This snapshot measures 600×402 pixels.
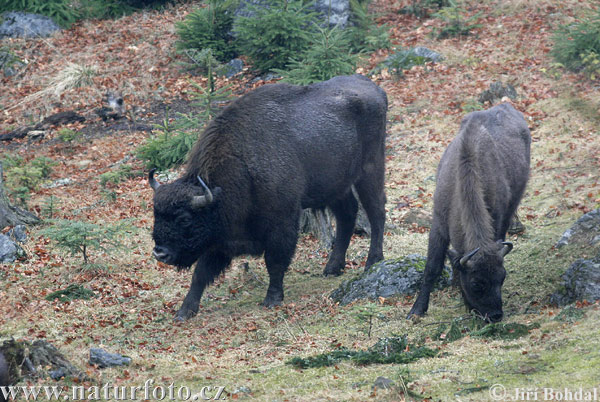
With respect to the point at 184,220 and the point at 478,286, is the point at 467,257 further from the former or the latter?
the point at 184,220

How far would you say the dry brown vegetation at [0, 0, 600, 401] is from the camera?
650cm

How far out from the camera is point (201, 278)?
9688 millimetres

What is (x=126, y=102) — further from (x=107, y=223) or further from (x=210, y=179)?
(x=210, y=179)

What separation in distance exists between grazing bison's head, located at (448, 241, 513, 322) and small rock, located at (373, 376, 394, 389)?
2.21 m

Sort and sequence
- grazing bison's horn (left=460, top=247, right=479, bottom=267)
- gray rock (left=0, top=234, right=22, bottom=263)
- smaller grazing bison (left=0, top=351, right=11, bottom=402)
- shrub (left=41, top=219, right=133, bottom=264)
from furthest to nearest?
gray rock (left=0, top=234, right=22, bottom=263) → shrub (left=41, top=219, right=133, bottom=264) → grazing bison's horn (left=460, top=247, right=479, bottom=267) → smaller grazing bison (left=0, top=351, right=11, bottom=402)

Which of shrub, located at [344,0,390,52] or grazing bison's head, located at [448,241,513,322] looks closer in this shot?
grazing bison's head, located at [448,241,513,322]

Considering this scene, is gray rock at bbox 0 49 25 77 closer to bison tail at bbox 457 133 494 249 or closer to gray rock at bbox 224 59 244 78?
gray rock at bbox 224 59 244 78

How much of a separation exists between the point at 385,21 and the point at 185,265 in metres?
15.6

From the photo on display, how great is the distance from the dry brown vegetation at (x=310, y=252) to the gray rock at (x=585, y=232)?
0.99ft

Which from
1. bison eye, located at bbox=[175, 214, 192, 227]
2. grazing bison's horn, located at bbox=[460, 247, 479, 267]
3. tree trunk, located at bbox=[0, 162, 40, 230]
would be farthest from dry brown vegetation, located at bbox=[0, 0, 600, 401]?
bison eye, located at bbox=[175, 214, 192, 227]

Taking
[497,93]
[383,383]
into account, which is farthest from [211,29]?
[383,383]

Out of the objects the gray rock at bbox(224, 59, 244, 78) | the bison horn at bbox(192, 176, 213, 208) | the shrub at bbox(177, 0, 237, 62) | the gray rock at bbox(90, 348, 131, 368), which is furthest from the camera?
the shrub at bbox(177, 0, 237, 62)

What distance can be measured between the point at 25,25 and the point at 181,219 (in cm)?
1677

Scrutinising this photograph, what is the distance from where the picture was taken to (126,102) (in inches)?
786
